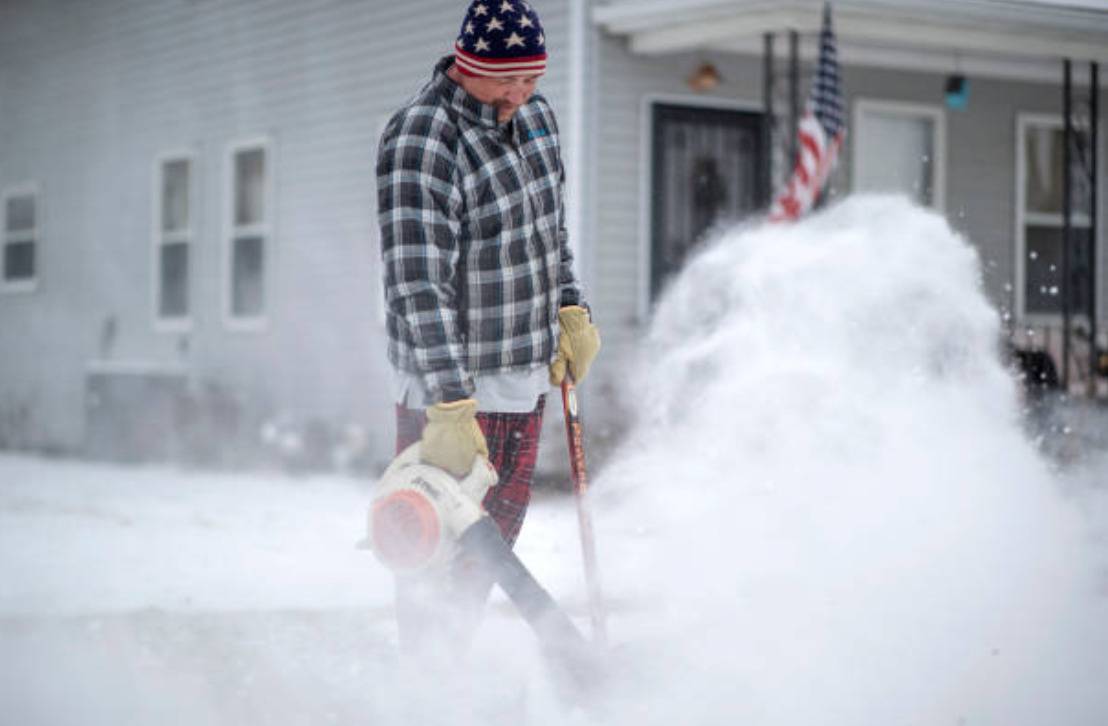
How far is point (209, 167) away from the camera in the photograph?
→ 14.9m

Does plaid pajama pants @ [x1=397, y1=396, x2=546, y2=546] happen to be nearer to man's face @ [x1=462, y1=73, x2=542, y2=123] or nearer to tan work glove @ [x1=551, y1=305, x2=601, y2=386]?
tan work glove @ [x1=551, y1=305, x2=601, y2=386]

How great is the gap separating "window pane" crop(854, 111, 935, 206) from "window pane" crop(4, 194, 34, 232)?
9.65 meters

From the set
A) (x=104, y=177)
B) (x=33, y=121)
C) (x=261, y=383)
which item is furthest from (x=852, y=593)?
(x=33, y=121)

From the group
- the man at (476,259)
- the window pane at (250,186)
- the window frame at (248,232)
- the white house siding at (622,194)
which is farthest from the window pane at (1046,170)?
the man at (476,259)

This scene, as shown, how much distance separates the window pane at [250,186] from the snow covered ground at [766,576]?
6027 mm

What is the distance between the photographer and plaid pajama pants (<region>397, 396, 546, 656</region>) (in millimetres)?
4277

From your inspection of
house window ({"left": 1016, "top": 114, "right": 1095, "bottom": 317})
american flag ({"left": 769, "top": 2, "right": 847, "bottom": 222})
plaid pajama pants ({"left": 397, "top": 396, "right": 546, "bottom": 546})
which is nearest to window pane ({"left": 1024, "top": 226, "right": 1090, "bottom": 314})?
house window ({"left": 1016, "top": 114, "right": 1095, "bottom": 317})

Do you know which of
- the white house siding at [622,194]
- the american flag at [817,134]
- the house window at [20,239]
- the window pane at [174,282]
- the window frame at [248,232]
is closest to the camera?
the american flag at [817,134]

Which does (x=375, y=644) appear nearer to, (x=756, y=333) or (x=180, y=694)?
(x=180, y=694)

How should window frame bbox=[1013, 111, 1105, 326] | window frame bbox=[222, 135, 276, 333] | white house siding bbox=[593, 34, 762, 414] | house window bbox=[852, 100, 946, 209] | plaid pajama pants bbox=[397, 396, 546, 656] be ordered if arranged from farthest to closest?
window frame bbox=[222, 135, 276, 333] < window frame bbox=[1013, 111, 1105, 326] < house window bbox=[852, 100, 946, 209] < white house siding bbox=[593, 34, 762, 414] < plaid pajama pants bbox=[397, 396, 546, 656]

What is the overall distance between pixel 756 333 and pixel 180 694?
13.8 feet

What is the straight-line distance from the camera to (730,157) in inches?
466

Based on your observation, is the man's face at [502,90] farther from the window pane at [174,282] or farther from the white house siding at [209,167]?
the window pane at [174,282]

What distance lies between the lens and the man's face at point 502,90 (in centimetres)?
411
